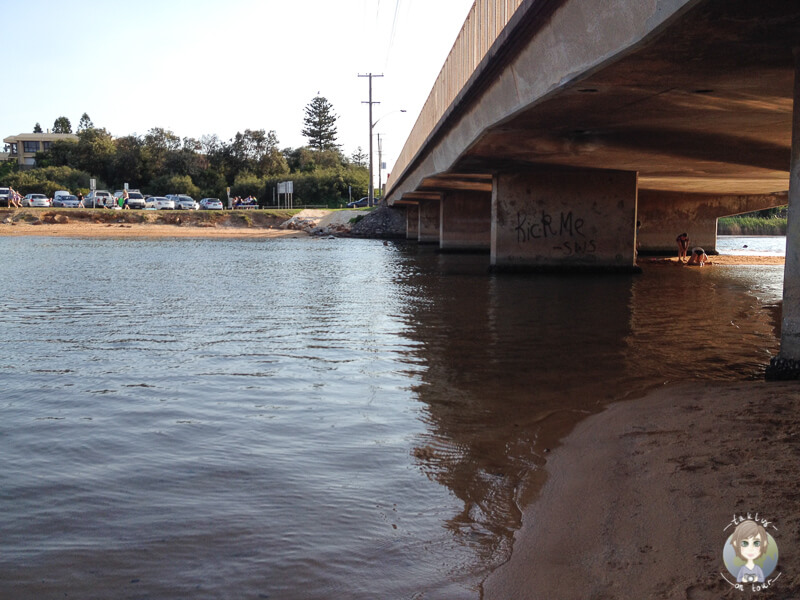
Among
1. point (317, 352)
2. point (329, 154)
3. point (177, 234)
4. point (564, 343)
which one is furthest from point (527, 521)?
point (329, 154)

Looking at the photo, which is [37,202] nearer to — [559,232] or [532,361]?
[559,232]

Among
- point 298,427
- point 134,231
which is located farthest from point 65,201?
point 298,427

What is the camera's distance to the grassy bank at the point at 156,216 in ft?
204

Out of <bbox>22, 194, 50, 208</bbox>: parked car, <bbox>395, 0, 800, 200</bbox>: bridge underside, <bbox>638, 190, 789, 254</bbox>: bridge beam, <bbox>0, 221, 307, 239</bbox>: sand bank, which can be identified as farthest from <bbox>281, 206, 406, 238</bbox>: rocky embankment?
<bbox>395, 0, 800, 200</bbox>: bridge underside

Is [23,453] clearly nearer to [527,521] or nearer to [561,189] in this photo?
[527,521]

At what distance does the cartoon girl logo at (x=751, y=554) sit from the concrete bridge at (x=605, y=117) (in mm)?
4702

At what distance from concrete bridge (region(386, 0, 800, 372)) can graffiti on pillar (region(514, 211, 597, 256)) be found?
1.4 inches

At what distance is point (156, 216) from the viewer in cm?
6519

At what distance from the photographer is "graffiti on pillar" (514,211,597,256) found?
958 inches

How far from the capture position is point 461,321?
1340 centimetres

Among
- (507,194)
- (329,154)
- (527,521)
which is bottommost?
(527,521)

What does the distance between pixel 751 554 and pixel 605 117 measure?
1205cm

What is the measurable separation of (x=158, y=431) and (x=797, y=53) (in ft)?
24.6

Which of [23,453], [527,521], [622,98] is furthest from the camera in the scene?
[622,98]
